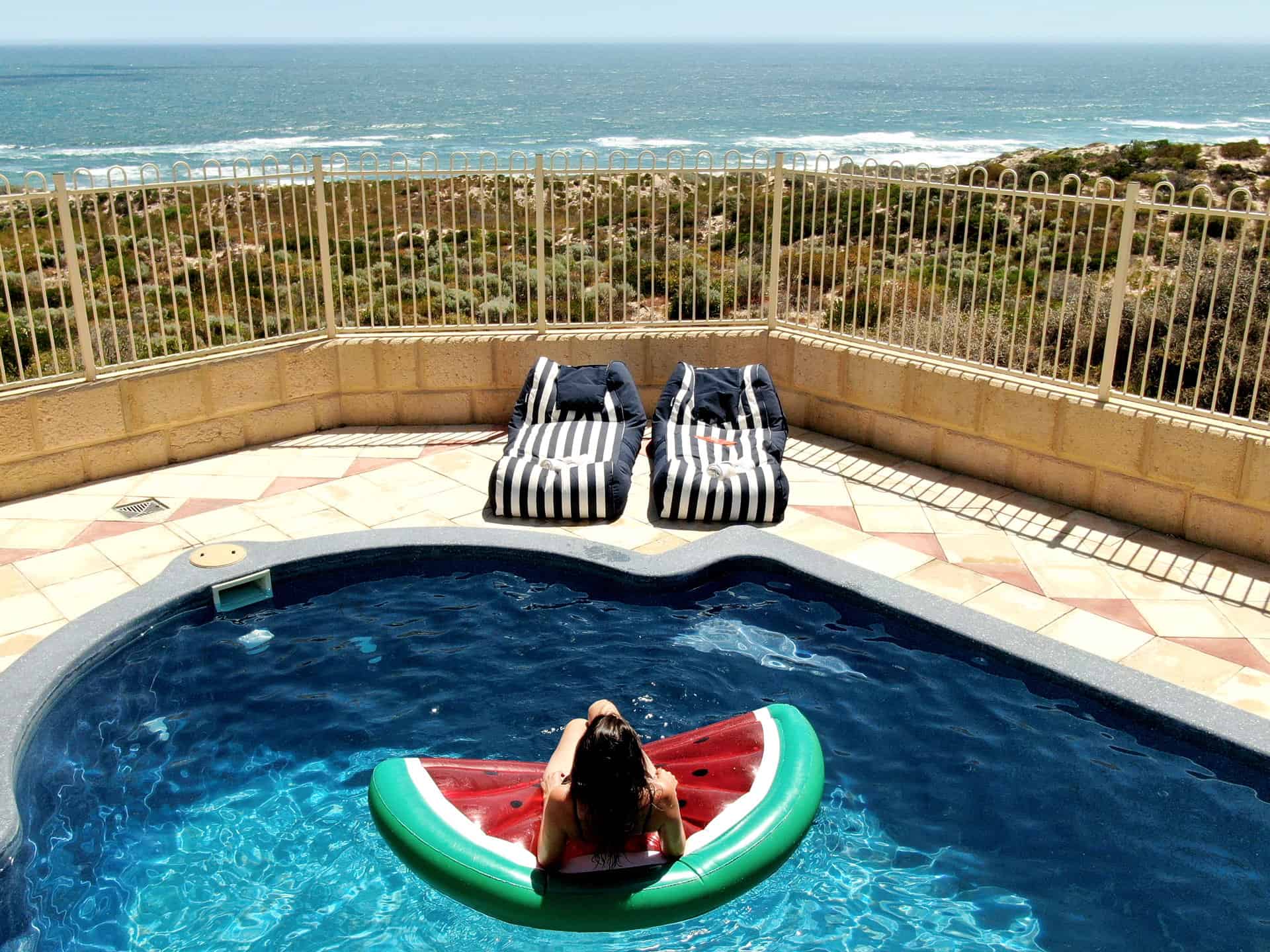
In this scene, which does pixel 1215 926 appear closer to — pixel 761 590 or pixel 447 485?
pixel 761 590

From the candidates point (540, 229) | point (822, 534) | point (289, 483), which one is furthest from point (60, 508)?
point (822, 534)

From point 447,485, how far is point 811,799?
4.27 metres

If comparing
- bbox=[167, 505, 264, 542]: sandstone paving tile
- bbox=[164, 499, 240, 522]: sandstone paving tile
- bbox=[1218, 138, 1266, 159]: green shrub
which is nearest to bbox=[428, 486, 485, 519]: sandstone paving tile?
bbox=[167, 505, 264, 542]: sandstone paving tile

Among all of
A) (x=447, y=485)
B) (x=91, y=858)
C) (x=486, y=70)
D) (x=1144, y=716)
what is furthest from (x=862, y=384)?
(x=486, y=70)

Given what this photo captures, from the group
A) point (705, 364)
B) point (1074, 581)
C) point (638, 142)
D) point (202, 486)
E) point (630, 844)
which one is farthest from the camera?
point (638, 142)

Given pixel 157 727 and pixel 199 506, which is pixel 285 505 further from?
pixel 157 727

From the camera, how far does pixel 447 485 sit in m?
7.84

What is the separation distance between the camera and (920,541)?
6.96 meters

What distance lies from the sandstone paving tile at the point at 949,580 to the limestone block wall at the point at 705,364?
1.48 m

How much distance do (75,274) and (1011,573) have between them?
6475mm

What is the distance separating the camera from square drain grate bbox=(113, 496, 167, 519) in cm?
732

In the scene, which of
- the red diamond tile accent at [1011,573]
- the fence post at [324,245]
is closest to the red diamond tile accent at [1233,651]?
the red diamond tile accent at [1011,573]

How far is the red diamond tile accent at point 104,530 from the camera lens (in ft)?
22.6

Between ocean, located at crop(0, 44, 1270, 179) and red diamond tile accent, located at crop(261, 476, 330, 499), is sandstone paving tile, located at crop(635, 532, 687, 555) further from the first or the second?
ocean, located at crop(0, 44, 1270, 179)
